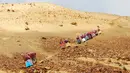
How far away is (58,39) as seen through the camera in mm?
21344

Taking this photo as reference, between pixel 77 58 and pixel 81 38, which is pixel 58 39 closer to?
pixel 81 38

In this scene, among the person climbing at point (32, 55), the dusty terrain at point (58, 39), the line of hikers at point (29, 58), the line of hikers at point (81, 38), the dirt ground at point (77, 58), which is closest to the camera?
the dirt ground at point (77, 58)

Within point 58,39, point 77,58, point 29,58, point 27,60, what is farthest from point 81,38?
point 27,60

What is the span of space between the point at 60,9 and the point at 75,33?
22.3 feet

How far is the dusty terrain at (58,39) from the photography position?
53.5ft

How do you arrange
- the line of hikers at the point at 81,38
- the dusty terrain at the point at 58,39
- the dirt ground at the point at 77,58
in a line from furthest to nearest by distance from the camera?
the line of hikers at the point at 81,38
the dusty terrain at the point at 58,39
the dirt ground at the point at 77,58

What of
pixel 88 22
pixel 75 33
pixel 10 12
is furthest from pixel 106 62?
pixel 10 12

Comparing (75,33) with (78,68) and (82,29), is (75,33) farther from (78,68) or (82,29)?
(78,68)

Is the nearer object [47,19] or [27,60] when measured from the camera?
[27,60]

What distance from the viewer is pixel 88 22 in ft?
87.7

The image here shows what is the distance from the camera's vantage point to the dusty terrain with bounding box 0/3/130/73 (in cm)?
1630

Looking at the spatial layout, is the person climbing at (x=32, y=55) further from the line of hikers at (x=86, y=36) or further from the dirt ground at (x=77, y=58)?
the line of hikers at (x=86, y=36)

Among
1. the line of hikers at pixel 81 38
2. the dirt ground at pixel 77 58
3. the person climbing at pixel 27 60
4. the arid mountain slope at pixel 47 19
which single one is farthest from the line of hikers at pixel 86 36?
the person climbing at pixel 27 60

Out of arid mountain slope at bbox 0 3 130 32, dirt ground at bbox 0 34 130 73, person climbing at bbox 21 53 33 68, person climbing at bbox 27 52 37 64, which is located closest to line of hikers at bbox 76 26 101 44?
dirt ground at bbox 0 34 130 73
